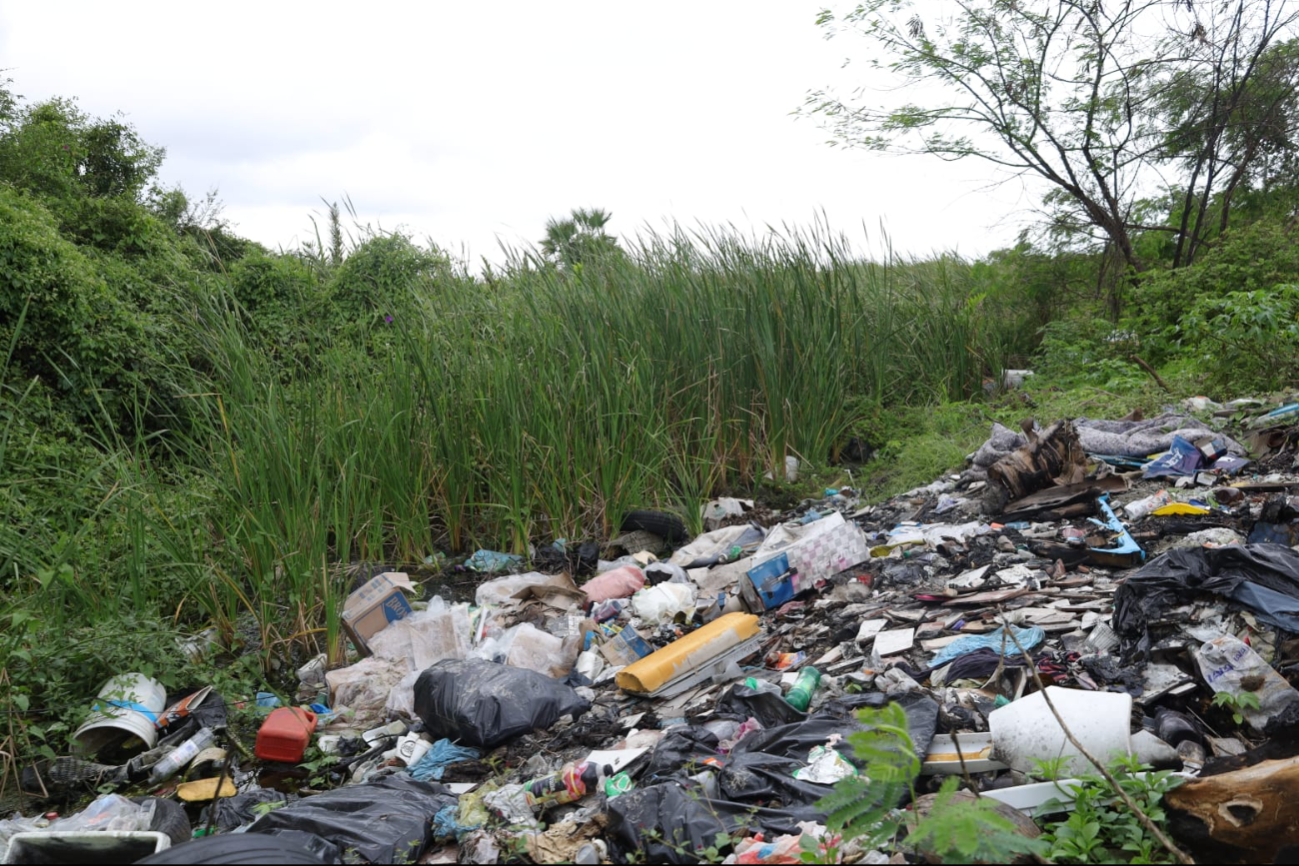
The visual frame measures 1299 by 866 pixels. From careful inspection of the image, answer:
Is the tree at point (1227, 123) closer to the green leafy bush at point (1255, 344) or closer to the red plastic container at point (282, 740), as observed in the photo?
the green leafy bush at point (1255, 344)

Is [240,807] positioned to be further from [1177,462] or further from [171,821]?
[1177,462]

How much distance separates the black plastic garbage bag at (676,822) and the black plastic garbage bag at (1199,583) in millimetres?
1270

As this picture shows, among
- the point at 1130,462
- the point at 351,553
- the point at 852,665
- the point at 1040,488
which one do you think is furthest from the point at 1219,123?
the point at 351,553

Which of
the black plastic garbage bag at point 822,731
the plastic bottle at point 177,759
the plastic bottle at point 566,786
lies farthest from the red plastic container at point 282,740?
the black plastic garbage bag at point 822,731

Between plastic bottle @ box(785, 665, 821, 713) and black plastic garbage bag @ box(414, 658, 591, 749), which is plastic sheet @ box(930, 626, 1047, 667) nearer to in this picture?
plastic bottle @ box(785, 665, 821, 713)

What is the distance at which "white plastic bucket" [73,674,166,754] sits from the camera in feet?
9.79

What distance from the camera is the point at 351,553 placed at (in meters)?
4.48

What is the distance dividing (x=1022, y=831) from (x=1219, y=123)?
947 cm

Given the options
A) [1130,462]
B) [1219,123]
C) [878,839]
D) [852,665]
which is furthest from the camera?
[1219,123]

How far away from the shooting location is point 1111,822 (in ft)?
5.57

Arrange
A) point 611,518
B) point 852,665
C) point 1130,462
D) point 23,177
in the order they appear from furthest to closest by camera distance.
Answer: point 23,177, point 611,518, point 1130,462, point 852,665

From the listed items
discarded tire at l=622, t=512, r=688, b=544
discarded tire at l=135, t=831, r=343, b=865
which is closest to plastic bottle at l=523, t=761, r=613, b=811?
discarded tire at l=135, t=831, r=343, b=865

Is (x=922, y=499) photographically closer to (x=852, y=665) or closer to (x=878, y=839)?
(x=852, y=665)

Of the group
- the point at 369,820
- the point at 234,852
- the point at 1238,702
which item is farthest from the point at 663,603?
the point at 234,852
